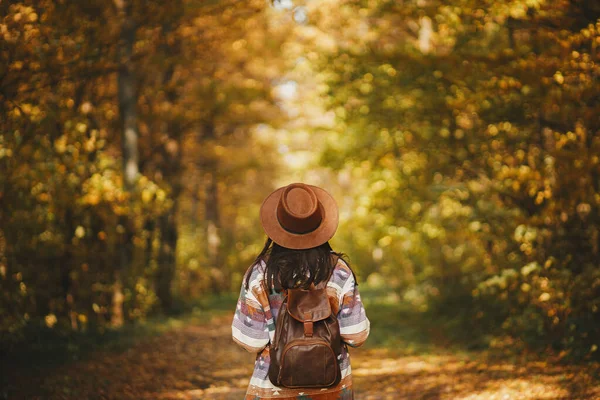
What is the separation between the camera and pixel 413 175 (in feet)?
33.5

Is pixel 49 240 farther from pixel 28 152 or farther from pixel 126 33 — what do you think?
pixel 126 33

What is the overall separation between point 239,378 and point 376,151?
16.8 ft

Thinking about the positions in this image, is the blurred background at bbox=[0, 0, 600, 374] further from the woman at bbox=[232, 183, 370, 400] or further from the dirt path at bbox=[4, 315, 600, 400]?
the woman at bbox=[232, 183, 370, 400]

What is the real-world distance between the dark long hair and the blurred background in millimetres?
4042

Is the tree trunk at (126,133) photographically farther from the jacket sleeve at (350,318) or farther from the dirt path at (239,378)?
the jacket sleeve at (350,318)

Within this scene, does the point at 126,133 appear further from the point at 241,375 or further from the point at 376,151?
the point at 241,375

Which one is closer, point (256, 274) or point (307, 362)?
point (307, 362)

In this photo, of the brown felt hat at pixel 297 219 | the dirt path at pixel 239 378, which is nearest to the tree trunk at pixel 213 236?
the dirt path at pixel 239 378

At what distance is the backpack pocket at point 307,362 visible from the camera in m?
3.05

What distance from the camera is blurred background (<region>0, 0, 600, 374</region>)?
6.67 meters

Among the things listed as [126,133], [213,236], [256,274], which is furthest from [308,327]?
[213,236]

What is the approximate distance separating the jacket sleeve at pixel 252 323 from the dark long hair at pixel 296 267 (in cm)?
6

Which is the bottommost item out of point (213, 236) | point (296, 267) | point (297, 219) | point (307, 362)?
point (213, 236)

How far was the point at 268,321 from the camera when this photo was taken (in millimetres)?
3289
